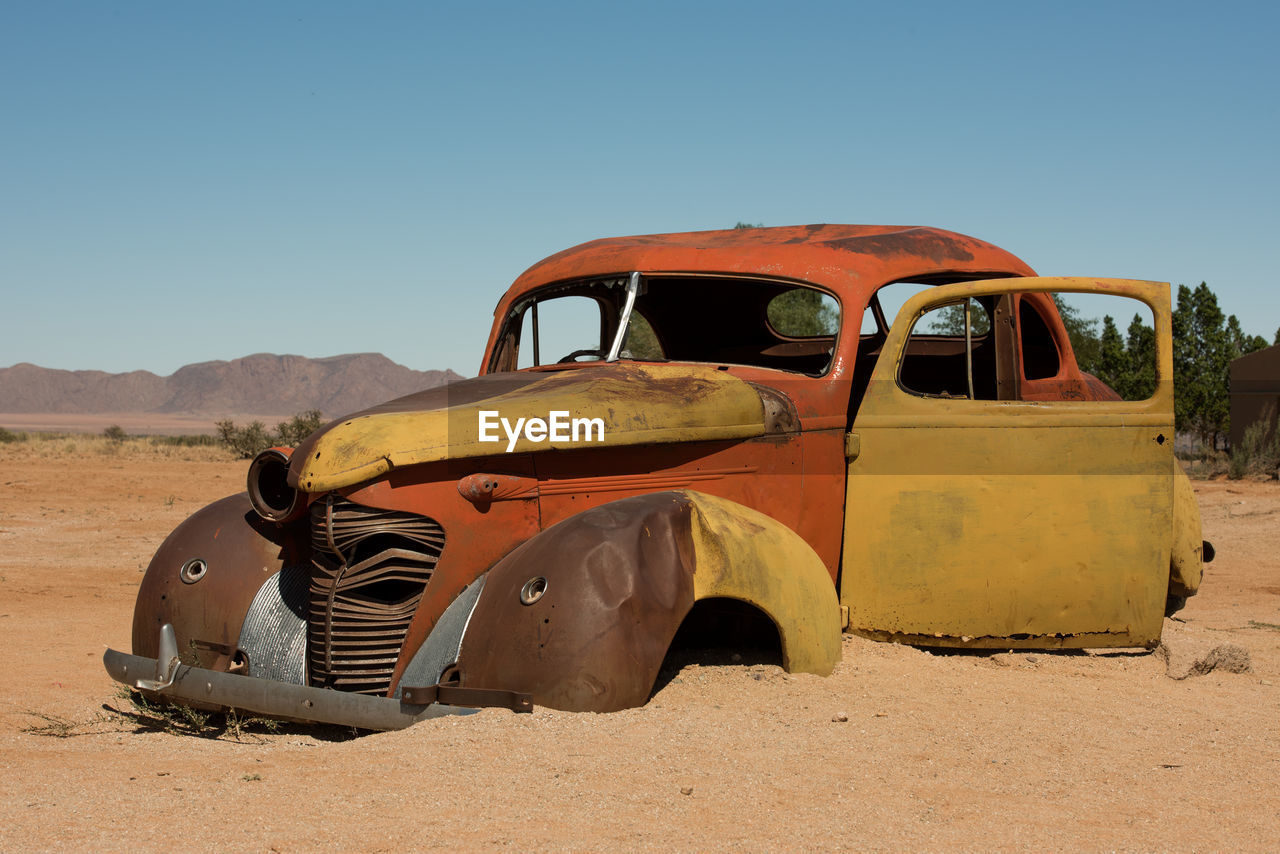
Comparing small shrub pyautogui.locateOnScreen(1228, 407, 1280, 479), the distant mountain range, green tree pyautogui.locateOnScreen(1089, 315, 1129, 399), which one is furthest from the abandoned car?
the distant mountain range

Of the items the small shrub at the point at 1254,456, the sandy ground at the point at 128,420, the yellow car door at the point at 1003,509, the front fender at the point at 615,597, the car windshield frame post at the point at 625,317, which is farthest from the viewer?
the sandy ground at the point at 128,420

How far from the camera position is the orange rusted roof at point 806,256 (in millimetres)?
5621

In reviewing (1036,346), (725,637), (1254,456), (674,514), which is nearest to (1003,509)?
(725,637)

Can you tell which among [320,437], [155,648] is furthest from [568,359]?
[155,648]

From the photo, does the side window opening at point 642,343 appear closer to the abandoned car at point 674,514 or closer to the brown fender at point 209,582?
the abandoned car at point 674,514

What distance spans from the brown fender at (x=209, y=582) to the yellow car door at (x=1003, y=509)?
261cm

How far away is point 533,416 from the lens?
448 cm

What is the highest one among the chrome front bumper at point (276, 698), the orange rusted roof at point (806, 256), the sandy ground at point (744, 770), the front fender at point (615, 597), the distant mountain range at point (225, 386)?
the distant mountain range at point (225, 386)

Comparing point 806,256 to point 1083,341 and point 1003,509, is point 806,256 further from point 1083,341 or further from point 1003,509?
point 1083,341

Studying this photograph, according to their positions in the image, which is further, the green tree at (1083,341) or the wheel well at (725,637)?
the green tree at (1083,341)

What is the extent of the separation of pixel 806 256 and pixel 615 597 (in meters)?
2.42

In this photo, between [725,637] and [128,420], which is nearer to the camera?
[725,637]

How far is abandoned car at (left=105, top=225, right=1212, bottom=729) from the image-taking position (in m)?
4.06

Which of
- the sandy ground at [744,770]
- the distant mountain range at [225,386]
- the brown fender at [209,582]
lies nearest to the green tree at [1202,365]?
the sandy ground at [744,770]
